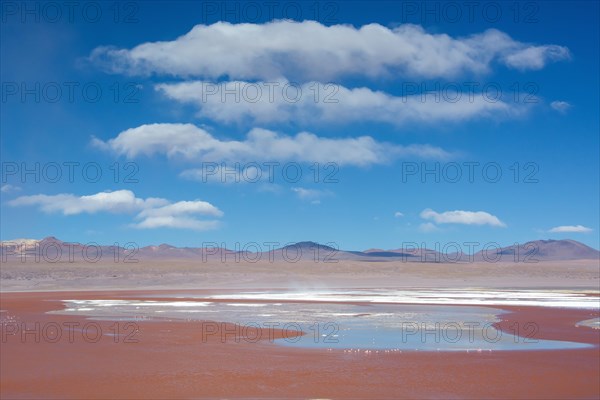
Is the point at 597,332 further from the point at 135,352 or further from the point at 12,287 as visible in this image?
the point at 12,287

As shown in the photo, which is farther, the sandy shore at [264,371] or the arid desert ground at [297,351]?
the arid desert ground at [297,351]

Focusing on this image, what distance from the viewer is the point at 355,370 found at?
17.0 metres

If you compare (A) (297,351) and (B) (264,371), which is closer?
(B) (264,371)

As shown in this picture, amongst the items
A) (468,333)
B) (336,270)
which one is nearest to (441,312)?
(468,333)

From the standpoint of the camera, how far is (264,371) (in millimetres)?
16797

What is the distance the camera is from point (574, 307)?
37.0m

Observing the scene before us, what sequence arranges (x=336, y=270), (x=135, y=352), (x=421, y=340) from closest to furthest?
(x=135, y=352) → (x=421, y=340) → (x=336, y=270)

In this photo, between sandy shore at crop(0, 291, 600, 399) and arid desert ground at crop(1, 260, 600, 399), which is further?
arid desert ground at crop(1, 260, 600, 399)

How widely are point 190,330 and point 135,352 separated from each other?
207 inches

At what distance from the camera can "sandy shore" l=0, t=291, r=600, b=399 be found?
48.3ft

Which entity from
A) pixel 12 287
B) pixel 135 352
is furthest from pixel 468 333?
pixel 12 287

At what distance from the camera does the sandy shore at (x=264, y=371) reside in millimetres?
14719

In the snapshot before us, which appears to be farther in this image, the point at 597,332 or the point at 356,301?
the point at 356,301

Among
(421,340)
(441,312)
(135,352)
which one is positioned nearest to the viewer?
(135,352)
